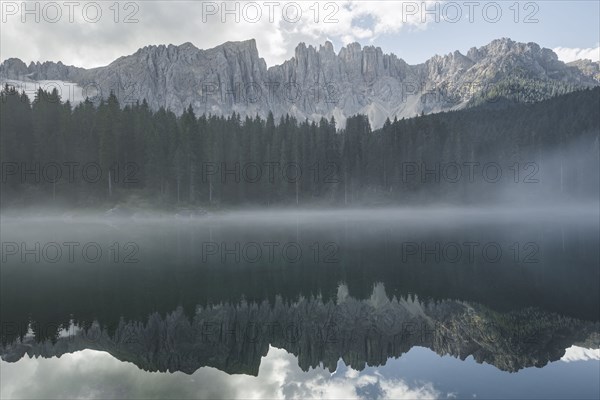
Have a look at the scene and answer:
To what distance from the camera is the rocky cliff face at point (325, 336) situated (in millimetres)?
13195

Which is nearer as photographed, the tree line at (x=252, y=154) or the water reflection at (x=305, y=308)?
the water reflection at (x=305, y=308)

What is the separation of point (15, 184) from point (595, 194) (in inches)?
6187

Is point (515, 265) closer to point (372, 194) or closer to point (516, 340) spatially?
point (516, 340)

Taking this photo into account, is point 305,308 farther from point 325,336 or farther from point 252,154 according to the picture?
point 252,154

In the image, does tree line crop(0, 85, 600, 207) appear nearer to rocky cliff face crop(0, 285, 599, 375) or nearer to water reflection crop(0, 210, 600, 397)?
water reflection crop(0, 210, 600, 397)

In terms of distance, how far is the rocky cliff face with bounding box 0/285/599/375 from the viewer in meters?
→ 13.2

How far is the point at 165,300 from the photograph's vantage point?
65.3 ft

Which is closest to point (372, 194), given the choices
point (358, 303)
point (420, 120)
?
point (420, 120)

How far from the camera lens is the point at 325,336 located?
15289mm

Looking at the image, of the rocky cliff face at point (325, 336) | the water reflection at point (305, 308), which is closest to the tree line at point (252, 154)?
the water reflection at point (305, 308)

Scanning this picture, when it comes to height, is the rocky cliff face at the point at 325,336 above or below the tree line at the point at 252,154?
below

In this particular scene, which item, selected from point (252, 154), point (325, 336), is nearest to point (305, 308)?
point (325, 336)

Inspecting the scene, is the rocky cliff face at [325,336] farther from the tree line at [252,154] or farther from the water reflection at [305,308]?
the tree line at [252,154]

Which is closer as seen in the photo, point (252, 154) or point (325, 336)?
point (325, 336)
